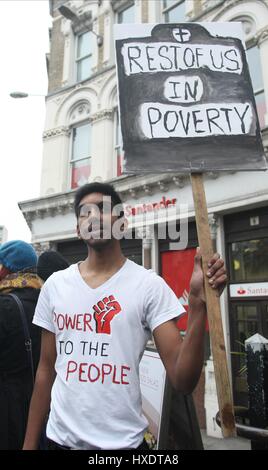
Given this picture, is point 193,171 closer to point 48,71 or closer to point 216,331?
point 216,331

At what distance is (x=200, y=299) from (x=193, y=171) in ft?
2.42

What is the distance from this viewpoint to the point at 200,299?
5.09 ft

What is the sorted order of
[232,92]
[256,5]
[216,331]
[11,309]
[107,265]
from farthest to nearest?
[256,5] → [11,309] → [232,92] → [107,265] → [216,331]

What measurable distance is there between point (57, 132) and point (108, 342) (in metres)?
10.9

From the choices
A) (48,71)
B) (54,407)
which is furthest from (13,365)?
(48,71)

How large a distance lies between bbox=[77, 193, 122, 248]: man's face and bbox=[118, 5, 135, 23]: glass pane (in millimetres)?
10664

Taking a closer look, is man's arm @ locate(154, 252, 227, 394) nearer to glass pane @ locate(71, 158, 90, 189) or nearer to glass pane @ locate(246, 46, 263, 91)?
glass pane @ locate(246, 46, 263, 91)

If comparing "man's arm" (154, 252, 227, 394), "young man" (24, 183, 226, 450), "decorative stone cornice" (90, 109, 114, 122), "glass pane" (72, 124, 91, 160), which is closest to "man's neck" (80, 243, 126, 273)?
"young man" (24, 183, 226, 450)

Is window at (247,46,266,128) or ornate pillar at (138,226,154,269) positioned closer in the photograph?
window at (247,46,266,128)

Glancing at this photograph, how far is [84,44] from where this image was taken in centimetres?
1198

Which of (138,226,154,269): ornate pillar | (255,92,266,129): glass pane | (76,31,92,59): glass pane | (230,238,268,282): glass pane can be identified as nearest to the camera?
(230,238,268,282): glass pane

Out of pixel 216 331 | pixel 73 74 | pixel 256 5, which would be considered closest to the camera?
pixel 216 331

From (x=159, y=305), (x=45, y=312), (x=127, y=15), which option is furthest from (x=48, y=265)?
(x=127, y=15)

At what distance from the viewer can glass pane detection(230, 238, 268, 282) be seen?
7.28 m
